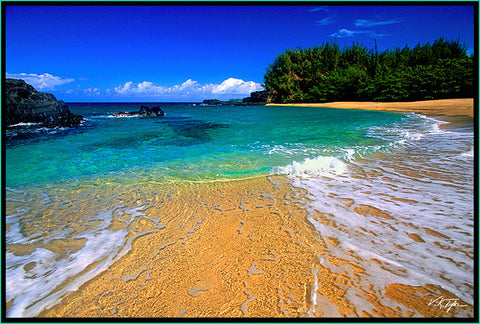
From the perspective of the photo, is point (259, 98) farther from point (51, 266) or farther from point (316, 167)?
point (51, 266)

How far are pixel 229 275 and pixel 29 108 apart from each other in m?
21.0

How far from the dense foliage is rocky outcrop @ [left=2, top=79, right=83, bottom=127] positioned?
936 inches

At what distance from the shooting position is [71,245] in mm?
2596

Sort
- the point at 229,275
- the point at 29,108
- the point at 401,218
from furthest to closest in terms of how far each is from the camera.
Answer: the point at 29,108 < the point at 401,218 < the point at 229,275

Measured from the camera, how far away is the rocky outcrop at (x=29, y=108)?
567 inches

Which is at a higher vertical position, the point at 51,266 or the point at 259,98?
the point at 259,98

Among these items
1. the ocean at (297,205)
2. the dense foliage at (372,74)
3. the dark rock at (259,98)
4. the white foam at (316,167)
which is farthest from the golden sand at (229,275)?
the dark rock at (259,98)

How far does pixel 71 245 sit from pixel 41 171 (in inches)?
172

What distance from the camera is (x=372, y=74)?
167ft

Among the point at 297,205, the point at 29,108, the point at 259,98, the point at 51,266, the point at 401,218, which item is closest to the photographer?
the point at 51,266

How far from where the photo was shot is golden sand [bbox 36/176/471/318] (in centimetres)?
163

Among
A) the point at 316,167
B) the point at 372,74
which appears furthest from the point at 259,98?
the point at 316,167

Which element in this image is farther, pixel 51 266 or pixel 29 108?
pixel 29 108

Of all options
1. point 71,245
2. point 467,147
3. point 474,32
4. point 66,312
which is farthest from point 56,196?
point 467,147
